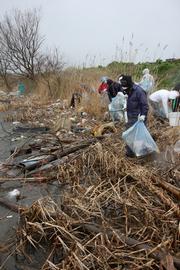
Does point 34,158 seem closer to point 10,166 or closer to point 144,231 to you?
point 10,166

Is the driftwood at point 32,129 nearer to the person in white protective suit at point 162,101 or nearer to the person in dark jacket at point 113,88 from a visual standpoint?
the person in dark jacket at point 113,88

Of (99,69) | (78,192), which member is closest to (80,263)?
(78,192)

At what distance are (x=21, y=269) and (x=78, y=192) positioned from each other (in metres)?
1.22

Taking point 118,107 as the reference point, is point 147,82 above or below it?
above

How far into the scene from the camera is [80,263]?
2.69 m

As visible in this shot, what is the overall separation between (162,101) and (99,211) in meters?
4.83

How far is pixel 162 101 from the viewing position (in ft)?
25.6

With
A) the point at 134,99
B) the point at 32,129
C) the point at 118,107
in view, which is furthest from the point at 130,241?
the point at 32,129

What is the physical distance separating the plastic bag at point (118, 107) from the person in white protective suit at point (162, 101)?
2.71ft

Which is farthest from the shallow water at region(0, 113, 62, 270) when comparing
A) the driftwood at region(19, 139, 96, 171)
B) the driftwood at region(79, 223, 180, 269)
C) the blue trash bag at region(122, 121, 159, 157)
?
the blue trash bag at region(122, 121, 159, 157)

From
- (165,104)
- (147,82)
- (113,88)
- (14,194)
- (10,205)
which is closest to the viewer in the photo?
(10,205)

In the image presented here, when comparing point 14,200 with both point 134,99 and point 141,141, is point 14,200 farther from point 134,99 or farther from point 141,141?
point 134,99

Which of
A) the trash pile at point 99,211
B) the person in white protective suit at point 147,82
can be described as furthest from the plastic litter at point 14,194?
the person in white protective suit at point 147,82

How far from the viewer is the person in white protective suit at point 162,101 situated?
302 inches
